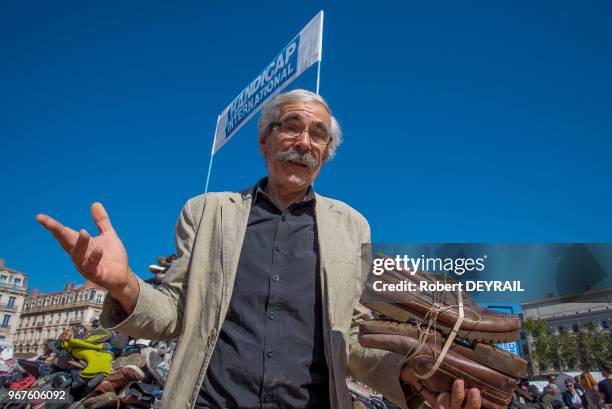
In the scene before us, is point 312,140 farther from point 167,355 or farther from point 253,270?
point 167,355

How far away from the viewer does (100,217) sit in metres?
1.67

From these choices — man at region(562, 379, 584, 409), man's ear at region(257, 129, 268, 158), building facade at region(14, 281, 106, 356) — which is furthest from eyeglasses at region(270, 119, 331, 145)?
building facade at region(14, 281, 106, 356)

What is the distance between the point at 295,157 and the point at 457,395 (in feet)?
4.43

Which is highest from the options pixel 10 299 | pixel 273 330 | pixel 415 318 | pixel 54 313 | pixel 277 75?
pixel 10 299

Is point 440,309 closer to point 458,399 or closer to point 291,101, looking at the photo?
point 458,399

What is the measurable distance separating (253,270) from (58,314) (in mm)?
104876

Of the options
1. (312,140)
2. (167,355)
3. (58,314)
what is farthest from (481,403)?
(58,314)

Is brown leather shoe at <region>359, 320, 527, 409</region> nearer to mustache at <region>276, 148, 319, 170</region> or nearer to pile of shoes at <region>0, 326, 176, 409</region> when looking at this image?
mustache at <region>276, 148, 319, 170</region>

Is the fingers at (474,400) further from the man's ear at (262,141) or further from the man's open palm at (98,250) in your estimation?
the man's ear at (262,141)

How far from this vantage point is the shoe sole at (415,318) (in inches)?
76.7

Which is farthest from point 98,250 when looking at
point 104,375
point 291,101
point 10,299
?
point 10,299

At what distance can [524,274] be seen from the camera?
1918mm

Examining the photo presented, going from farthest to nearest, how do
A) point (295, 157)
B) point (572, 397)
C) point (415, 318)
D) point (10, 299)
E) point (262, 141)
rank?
point (10, 299) → point (572, 397) → point (262, 141) → point (295, 157) → point (415, 318)

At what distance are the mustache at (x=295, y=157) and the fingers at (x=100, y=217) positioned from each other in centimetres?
95
